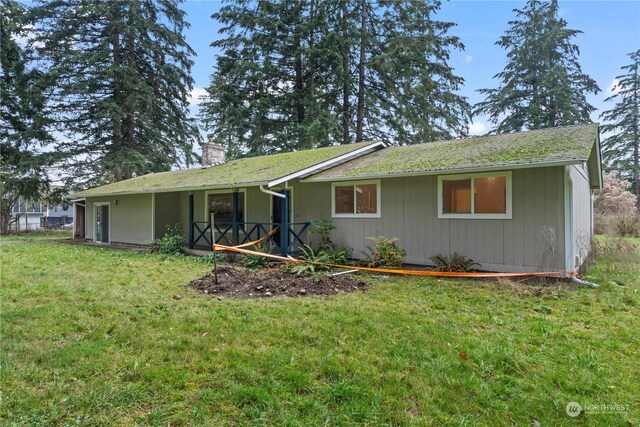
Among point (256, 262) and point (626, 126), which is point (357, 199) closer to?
point (256, 262)

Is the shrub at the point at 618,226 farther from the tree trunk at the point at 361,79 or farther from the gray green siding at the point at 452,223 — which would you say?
the tree trunk at the point at 361,79

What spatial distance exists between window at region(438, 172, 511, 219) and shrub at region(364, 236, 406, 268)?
3.93 feet

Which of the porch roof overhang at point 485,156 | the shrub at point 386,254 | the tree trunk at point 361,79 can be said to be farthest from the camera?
the tree trunk at point 361,79

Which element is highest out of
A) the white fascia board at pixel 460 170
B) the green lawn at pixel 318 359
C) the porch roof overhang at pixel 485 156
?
the porch roof overhang at pixel 485 156

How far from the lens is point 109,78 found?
2180cm

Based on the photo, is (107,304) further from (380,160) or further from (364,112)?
(364,112)

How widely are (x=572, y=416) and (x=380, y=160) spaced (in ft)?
26.0

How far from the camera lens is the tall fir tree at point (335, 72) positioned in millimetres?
20031

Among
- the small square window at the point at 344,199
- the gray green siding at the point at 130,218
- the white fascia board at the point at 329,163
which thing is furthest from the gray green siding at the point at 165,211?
the small square window at the point at 344,199

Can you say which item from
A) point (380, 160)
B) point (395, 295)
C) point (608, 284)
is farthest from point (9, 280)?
point (608, 284)

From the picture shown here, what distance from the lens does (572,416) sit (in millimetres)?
2576

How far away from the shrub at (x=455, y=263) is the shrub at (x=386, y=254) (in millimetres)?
821

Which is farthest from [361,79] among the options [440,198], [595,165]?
[440,198]

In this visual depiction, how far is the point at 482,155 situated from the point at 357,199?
3.11 meters
